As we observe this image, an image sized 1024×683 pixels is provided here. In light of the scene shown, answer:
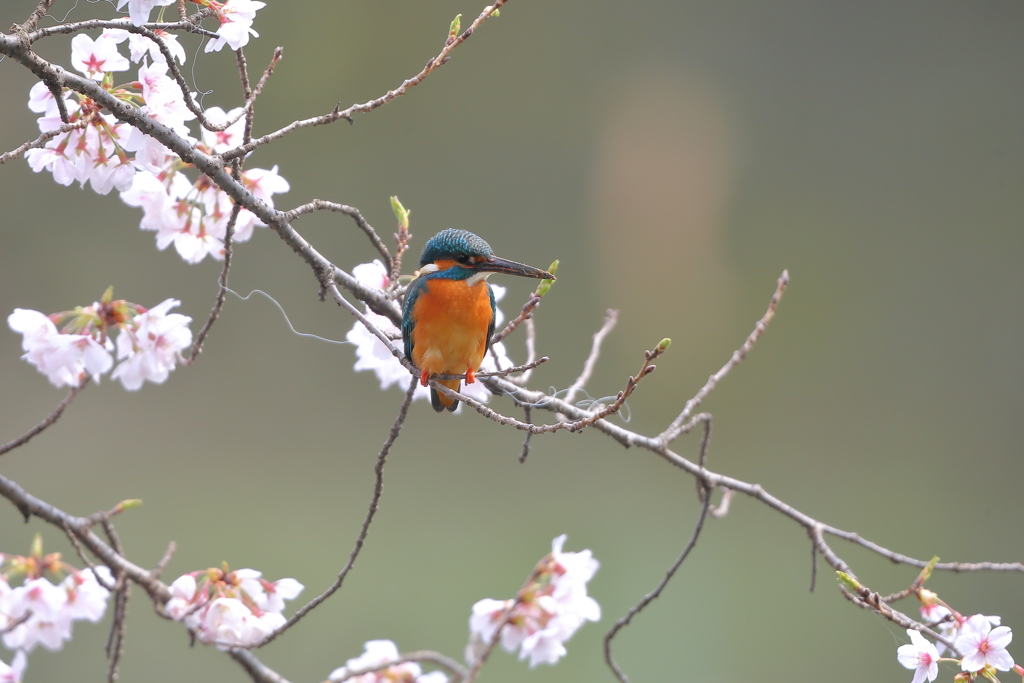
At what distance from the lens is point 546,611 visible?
90cm

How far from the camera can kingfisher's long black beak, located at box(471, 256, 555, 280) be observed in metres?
0.78

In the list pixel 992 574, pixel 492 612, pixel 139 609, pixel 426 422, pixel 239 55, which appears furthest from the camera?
pixel 426 422

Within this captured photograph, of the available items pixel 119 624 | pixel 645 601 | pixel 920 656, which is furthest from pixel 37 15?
pixel 920 656

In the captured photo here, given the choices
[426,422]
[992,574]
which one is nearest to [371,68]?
[426,422]

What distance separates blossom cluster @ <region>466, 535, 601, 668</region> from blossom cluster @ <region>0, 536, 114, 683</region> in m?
0.44

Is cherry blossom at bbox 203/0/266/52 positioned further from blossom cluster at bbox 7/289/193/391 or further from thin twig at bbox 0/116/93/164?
blossom cluster at bbox 7/289/193/391

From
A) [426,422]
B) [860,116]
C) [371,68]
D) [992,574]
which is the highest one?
[371,68]

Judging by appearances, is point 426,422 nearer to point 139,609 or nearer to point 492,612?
point 139,609

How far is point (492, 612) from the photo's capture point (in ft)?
3.00

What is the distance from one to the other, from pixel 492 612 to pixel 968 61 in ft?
8.81

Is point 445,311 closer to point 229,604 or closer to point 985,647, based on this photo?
point 229,604

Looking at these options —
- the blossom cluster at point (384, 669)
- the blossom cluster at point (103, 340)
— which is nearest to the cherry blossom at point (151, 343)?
the blossom cluster at point (103, 340)

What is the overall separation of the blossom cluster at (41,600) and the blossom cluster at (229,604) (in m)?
0.08

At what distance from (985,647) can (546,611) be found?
448 mm
